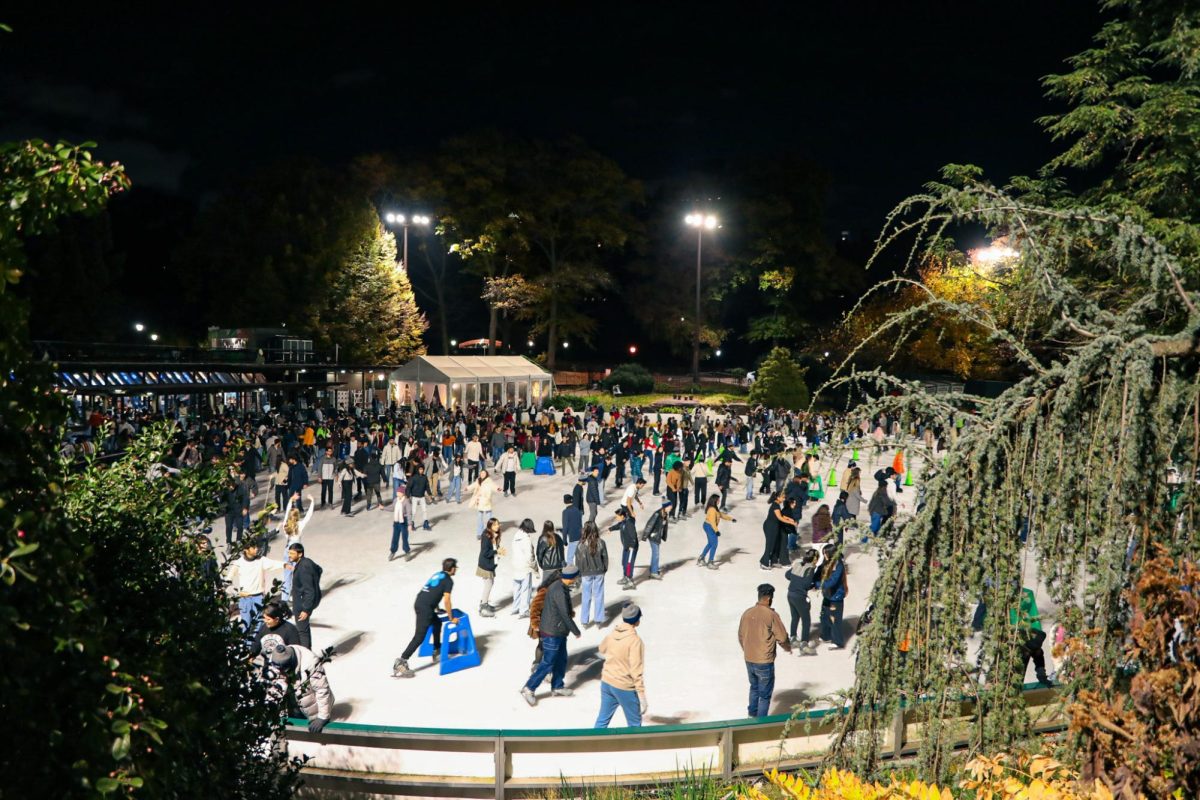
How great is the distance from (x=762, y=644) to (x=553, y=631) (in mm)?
2062

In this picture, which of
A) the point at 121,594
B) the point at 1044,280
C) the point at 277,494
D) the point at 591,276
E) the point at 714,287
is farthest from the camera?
the point at 714,287

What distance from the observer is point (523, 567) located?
36.2 feet

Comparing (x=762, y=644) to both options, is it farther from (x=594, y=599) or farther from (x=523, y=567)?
(x=523, y=567)

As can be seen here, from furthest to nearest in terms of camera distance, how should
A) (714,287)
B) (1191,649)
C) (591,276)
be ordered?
(714,287) < (591,276) < (1191,649)

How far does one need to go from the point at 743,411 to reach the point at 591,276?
624 inches

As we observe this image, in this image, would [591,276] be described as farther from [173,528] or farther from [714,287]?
[173,528]

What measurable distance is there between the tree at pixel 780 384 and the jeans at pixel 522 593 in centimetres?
2801

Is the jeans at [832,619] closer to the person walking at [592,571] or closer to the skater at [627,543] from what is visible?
the person walking at [592,571]

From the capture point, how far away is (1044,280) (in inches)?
128

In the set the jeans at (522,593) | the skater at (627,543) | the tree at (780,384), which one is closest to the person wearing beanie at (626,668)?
the jeans at (522,593)

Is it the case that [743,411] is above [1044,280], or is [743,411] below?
below

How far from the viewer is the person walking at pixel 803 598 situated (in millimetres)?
9695

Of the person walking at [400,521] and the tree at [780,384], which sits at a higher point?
the tree at [780,384]

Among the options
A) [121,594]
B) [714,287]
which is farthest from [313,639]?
[714,287]
